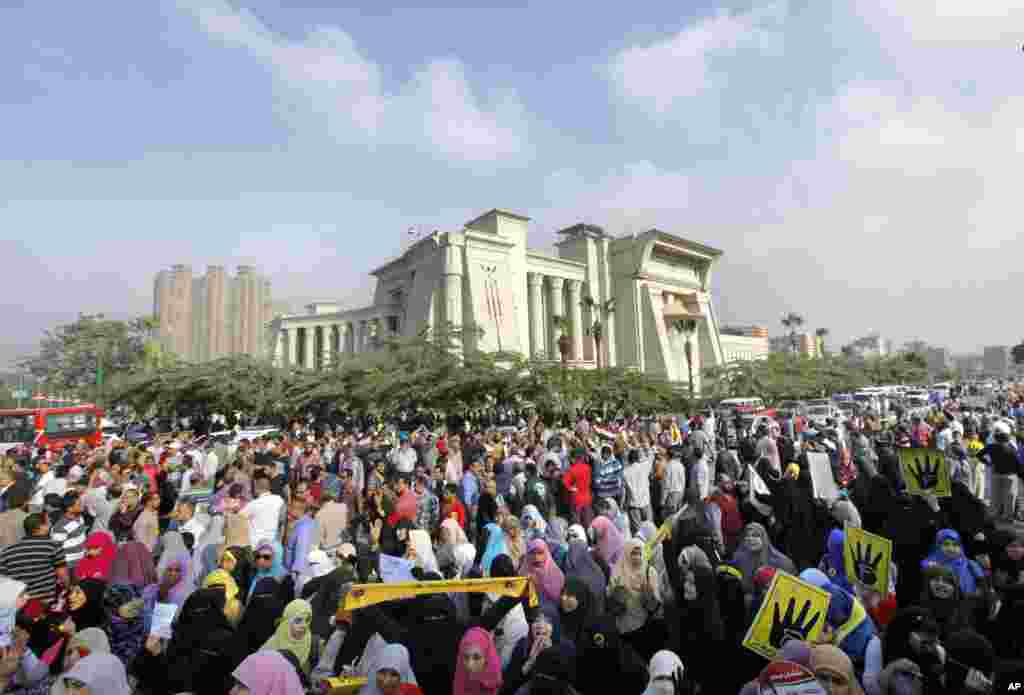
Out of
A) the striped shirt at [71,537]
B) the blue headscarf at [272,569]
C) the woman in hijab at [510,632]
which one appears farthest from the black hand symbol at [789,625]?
the striped shirt at [71,537]

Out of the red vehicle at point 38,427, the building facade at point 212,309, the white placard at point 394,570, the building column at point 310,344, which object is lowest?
the white placard at point 394,570

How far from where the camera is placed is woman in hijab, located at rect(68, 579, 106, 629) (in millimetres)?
4031

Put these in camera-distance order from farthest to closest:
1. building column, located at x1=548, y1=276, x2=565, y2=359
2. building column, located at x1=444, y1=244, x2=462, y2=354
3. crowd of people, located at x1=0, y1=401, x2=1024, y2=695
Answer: building column, located at x1=548, y1=276, x2=565, y2=359 → building column, located at x1=444, y1=244, x2=462, y2=354 → crowd of people, located at x1=0, y1=401, x2=1024, y2=695

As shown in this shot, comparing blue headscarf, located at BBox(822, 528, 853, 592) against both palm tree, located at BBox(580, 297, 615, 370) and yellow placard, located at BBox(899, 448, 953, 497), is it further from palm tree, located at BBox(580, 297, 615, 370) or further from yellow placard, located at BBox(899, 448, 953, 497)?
palm tree, located at BBox(580, 297, 615, 370)

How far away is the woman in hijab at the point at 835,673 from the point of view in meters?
2.80

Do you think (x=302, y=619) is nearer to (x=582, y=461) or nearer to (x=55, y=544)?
(x=55, y=544)

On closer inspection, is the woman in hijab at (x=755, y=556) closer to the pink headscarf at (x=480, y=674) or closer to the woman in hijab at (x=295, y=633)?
the pink headscarf at (x=480, y=674)

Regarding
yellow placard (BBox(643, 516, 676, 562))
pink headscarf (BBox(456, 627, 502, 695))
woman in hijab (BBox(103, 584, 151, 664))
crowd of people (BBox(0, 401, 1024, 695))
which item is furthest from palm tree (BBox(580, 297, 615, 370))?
pink headscarf (BBox(456, 627, 502, 695))

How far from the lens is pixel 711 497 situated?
627 cm

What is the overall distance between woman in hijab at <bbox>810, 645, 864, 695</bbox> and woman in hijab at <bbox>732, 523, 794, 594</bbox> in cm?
153

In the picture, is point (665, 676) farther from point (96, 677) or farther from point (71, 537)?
point (71, 537)

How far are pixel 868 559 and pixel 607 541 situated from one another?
2003mm

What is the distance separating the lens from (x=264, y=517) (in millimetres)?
5715

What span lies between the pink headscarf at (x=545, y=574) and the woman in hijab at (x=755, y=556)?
1400 millimetres
